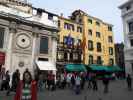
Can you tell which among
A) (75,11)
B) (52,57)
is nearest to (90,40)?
(75,11)

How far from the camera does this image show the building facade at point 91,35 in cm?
3672

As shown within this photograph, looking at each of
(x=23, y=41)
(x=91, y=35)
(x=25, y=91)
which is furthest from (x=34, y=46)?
(x=91, y=35)

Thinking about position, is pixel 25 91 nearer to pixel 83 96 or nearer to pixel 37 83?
pixel 83 96

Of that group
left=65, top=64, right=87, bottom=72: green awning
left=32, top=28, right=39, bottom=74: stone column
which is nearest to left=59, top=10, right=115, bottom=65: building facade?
left=65, top=64, right=87, bottom=72: green awning

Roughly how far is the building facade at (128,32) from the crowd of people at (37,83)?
612 inches

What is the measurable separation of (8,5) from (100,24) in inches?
935

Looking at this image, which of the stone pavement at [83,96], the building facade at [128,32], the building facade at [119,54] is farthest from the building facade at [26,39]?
the building facade at [119,54]

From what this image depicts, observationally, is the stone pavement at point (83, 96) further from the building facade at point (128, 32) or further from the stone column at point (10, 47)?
the building facade at point (128, 32)

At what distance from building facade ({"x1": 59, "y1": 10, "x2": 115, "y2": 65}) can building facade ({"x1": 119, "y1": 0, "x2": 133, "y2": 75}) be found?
21.7ft

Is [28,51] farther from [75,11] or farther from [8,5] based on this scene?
[75,11]

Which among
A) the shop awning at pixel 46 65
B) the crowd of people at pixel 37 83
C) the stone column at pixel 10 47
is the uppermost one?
the stone column at pixel 10 47

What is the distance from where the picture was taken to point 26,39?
24.3 m

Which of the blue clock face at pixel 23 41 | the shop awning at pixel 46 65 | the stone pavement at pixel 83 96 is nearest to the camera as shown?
the stone pavement at pixel 83 96

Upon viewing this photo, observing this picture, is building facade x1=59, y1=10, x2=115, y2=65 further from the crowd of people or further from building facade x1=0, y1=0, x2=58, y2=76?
the crowd of people
